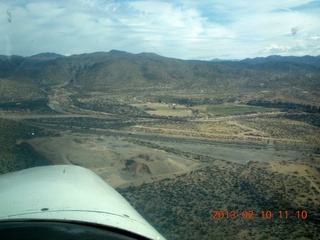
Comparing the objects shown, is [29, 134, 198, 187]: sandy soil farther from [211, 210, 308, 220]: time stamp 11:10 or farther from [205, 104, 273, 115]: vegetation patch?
[205, 104, 273, 115]: vegetation patch

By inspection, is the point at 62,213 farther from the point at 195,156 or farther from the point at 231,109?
the point at 231,109

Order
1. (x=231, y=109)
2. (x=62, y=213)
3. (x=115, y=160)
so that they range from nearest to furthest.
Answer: (x=62, y=213) → (x=115, y=160) → (x=231, y=109)

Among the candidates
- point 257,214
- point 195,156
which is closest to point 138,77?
point 195,156

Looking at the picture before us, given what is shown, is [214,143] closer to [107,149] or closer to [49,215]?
[107,149]

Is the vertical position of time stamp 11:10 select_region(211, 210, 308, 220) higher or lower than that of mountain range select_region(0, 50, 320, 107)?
lower

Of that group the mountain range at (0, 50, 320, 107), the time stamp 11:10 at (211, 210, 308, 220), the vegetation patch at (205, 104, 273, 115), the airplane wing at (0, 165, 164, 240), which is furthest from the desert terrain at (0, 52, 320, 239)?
the mountain range at (0, 50, 320, 107)

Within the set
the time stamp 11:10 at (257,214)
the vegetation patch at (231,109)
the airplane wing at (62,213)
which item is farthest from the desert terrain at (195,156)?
the airplane wing at (62,213)
